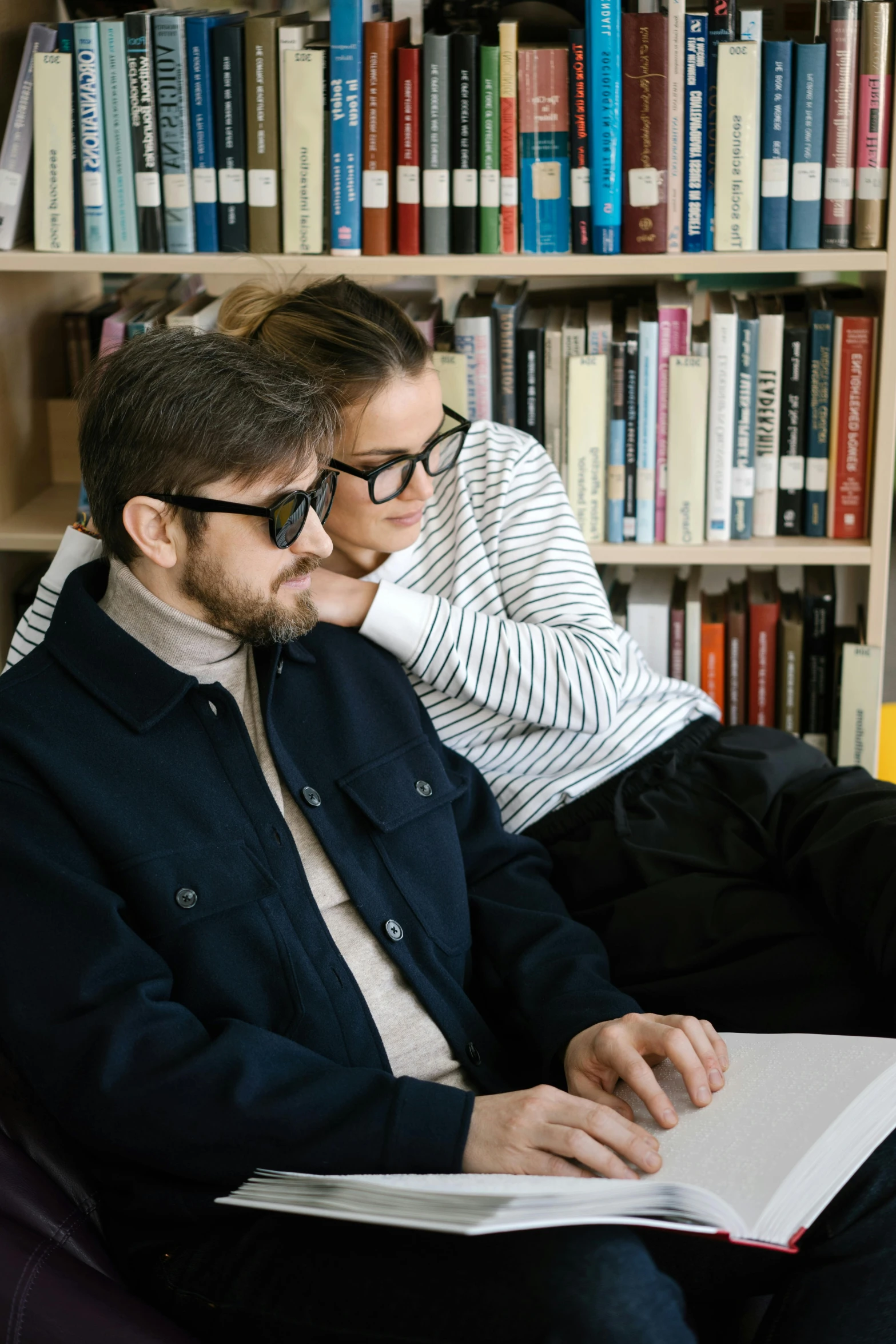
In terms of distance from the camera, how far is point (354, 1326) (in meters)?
1.04

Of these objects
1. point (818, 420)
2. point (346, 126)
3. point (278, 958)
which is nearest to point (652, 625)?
point (818, 420)

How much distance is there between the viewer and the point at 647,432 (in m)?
1.94

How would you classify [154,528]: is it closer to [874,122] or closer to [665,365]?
[665,365]

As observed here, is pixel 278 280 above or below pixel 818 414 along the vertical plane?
above

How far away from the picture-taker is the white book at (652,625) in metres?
2.07

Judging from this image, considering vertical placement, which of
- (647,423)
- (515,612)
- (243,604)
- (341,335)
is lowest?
(515,612)

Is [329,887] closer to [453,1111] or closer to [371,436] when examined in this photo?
[453,1111]

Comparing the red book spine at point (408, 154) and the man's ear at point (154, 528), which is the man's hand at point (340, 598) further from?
the red book spine at point (408, 154)

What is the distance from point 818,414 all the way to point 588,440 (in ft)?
1.11

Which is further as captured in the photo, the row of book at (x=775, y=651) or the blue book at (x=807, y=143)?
the row of book at (x=775, y=651)

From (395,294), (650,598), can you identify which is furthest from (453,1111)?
(395,294)

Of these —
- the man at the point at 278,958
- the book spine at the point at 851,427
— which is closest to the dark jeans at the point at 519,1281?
the man at the point at 278,958

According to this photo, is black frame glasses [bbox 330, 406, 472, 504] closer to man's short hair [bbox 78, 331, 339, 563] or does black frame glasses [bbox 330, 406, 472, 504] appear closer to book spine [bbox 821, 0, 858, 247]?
man's short hair [bbox 78, 331, 339, 563]

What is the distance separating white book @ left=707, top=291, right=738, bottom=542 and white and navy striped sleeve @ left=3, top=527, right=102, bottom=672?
915 mm
